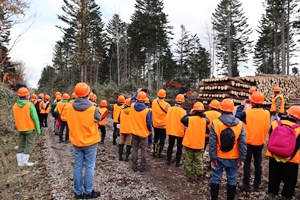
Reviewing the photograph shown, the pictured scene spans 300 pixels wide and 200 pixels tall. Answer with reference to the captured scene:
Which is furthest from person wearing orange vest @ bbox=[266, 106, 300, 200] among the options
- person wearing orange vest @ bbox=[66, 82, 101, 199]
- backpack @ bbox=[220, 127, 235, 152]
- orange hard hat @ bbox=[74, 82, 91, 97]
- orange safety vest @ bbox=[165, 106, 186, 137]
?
orange hard hat @ bbox=[74, 82, 91, 97]

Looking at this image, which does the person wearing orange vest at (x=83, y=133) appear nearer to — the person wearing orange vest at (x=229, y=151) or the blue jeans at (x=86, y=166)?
the blue jeans at (x=86, y=166)

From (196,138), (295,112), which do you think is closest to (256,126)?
(295,112)

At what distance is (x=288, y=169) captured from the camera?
4.27 meters

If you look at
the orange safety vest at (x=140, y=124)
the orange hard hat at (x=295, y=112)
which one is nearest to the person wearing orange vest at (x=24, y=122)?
the orange safety vest at (x=140, y=124)

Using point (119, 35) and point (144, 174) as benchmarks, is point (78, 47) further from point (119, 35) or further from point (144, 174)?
point (144, 174)

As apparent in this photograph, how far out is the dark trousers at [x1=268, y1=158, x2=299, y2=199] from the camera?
14.0 feet

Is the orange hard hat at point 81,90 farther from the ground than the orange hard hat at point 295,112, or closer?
farther from the ground

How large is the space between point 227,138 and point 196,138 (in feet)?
4.93

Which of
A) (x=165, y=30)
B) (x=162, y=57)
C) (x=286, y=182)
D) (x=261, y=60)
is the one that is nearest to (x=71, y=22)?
(x=165, y=30)

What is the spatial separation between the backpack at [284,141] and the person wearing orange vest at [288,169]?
0.11m

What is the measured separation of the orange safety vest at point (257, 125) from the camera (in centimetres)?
509

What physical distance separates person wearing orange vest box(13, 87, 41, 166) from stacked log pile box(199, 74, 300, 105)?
392 inches

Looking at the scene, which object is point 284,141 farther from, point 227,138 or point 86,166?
point 86,166

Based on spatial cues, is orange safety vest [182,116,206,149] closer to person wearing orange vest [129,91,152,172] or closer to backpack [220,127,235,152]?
person wearing orange vest [129,91,152,172]
